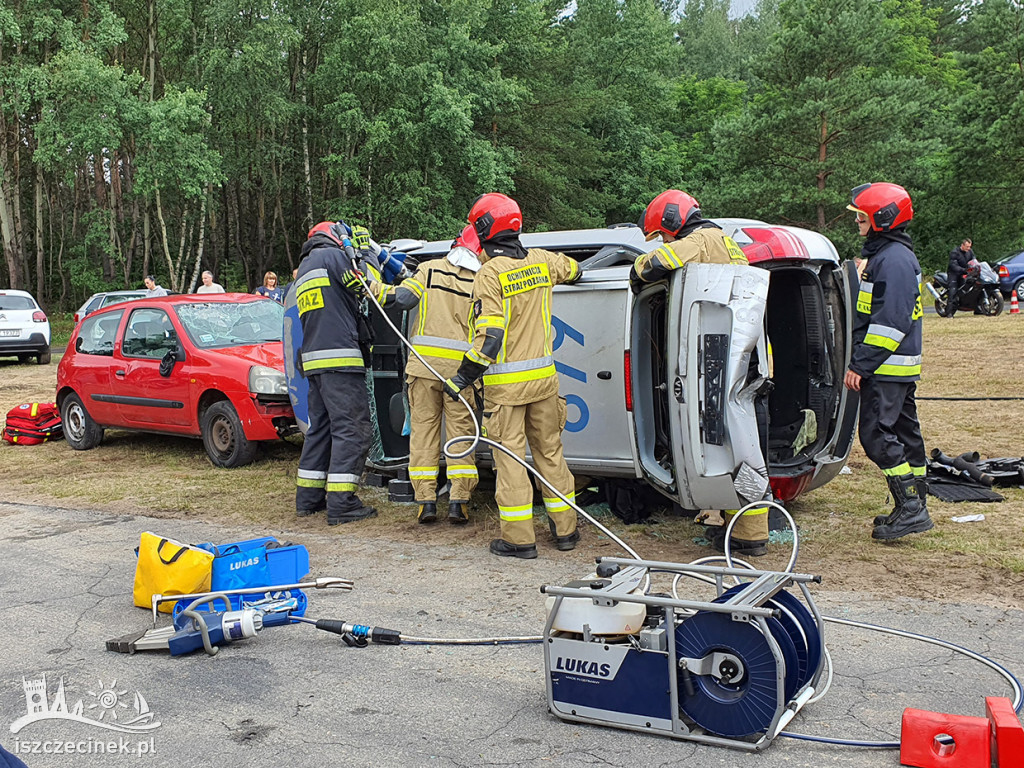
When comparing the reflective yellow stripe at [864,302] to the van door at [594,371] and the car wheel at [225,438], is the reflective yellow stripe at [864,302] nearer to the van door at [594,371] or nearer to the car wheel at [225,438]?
the van door at [594,371]

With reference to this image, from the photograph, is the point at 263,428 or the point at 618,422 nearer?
the point at 618,422

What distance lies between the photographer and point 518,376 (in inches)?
236

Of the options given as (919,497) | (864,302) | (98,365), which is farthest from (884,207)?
(98,365)

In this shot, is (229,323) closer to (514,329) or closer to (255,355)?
(255,355)

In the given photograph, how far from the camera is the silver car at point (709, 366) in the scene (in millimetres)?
5367

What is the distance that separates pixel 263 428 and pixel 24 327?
14.9 m

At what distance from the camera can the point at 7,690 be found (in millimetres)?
4164

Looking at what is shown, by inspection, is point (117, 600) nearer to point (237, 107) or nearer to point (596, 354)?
point (596, 354)

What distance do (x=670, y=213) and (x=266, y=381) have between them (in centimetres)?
483

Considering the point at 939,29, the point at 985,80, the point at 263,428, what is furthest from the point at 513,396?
the point at 939,29

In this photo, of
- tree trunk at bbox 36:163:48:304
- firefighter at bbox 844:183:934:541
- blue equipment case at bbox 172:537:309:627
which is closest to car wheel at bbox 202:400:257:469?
blue equipment case at bbox 172:537:309:627

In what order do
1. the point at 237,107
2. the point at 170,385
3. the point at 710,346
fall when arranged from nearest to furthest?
the point at 710,346, the point at 170,385, the point at 237,107

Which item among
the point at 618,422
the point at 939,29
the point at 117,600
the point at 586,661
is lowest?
the point at 117,600

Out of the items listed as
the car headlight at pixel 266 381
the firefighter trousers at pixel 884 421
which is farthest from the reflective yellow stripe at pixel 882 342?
the car headlight at pixel 266 381
